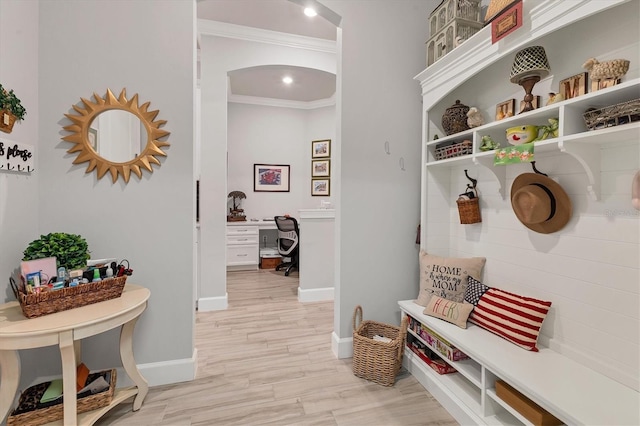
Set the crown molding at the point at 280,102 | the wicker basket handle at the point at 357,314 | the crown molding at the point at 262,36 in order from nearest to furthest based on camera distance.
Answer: the wicker basket handle at the point at 357,314 → the crown molding at the point at 262,36 → the crown molding at the point at 280,102

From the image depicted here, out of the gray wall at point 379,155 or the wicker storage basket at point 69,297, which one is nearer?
the wicker storage basket at point 69,297

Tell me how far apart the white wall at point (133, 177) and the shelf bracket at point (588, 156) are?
83.4 inches

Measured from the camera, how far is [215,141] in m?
3.55

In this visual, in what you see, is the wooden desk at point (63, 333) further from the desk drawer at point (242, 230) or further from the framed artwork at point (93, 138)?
the desk drawer at point (242, 230)

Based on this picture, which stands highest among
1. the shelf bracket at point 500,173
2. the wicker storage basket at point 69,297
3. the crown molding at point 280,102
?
the crown molding at point 280,102

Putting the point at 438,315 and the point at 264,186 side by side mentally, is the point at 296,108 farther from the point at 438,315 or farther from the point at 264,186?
the point at 438,315

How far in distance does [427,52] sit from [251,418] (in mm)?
2788

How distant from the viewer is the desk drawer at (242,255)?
541 cm

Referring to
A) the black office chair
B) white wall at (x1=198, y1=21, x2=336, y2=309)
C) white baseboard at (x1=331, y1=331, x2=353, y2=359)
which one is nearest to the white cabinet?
the black office chair

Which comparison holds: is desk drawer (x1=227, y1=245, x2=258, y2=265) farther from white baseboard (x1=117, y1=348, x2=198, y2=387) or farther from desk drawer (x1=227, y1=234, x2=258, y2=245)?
white baseboard (x1=117, y1=348, x2=198, y2=387)

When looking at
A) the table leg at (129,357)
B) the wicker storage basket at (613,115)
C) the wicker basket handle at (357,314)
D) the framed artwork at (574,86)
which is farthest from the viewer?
the wicker basket handle at (357,314)

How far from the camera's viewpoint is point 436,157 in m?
2.32

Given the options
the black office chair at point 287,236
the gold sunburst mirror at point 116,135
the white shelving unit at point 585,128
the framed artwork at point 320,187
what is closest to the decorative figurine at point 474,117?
the white shelving unit at point 585,128

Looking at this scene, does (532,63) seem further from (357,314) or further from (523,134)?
(357,314)
